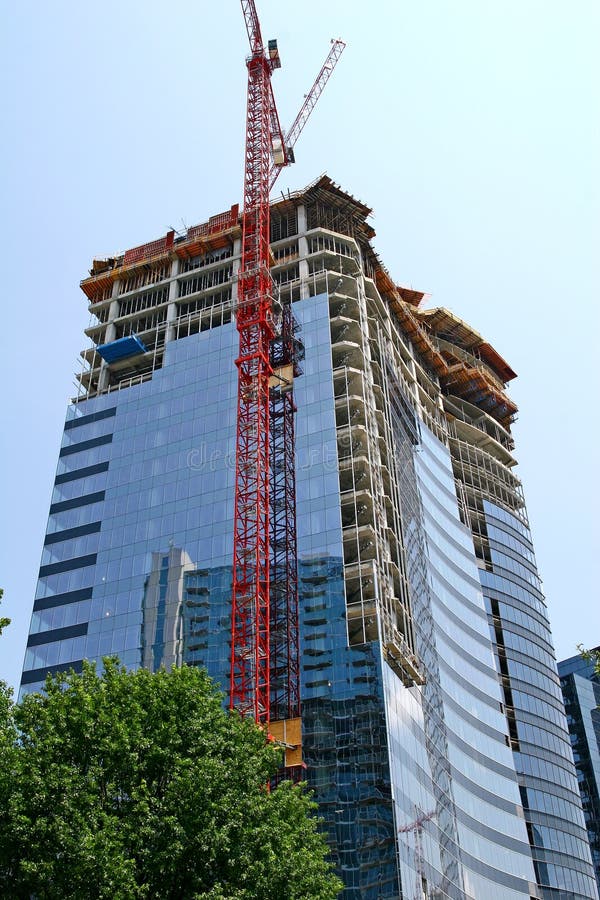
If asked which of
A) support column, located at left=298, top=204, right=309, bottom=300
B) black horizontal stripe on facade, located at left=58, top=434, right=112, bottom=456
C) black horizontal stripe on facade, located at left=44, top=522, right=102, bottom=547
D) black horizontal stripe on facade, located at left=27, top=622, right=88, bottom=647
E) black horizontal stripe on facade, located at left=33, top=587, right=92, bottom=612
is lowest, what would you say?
black horizontal stripe on facade, located at left=27, top=622, right=88, bottom=647

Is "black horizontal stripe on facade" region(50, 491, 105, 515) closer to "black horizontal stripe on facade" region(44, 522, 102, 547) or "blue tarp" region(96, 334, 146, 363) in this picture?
"black horizontal stripe on facade" region(44, 522, 102, 547)

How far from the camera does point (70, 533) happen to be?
96000 mm

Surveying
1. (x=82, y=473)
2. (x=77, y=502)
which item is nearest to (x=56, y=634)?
(x=77, y=502)

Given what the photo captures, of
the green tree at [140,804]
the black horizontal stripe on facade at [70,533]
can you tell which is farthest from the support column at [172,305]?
the green tree at [140,804]

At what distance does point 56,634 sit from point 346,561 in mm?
26859

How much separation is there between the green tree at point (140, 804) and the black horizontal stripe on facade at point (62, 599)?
1891 inches

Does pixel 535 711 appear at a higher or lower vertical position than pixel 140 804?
higher

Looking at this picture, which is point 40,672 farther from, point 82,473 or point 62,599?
point 82,473

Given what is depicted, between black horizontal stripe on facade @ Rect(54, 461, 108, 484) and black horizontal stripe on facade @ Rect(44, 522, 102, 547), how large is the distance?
560 centimetres

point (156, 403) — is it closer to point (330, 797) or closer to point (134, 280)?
point (134, 280)

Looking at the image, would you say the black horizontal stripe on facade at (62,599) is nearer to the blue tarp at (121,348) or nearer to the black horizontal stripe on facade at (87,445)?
the black horizontal stripe on facade at (87,445)

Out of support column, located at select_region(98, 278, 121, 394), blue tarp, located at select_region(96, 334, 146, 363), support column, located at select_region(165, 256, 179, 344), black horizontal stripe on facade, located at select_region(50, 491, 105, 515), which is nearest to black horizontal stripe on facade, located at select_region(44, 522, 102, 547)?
black horizontal stripe on facade, located at select_region(50, 491, 105, 515)

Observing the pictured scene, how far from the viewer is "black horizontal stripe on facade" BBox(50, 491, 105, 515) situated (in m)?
96.6

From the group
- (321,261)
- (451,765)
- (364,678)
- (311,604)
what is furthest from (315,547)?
(321,261)
